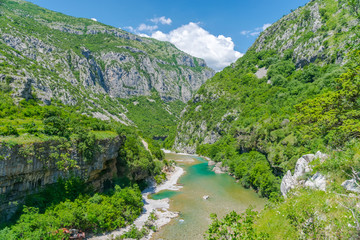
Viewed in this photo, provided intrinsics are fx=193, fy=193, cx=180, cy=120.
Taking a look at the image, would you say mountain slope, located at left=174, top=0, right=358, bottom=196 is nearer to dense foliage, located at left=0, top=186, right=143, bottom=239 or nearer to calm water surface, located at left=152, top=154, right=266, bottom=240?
calm water surface, located at left=152, top=154, right=266, bottom=240

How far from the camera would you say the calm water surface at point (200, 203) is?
22.1m

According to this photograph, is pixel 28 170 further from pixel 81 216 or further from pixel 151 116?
pixel 151 116

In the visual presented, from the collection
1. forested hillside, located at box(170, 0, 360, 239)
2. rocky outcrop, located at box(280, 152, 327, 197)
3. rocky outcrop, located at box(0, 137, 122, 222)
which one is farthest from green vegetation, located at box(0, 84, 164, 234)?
rocky outcrop, located at box(280, 152, 327, 197)

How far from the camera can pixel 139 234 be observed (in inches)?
803

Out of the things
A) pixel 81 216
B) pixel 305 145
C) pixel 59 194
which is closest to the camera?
pixel 81 216

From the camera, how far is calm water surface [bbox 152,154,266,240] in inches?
870

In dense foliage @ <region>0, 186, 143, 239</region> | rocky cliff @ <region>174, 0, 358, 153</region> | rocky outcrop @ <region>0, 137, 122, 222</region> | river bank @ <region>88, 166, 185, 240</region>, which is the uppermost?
rocky cliff @ <region>174, 0, 358, 153</region>

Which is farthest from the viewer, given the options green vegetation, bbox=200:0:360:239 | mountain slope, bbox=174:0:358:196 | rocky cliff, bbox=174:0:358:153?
rocky cliff, bbox=174:0:358:153

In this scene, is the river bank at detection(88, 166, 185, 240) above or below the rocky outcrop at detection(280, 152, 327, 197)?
below

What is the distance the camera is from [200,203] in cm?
3086

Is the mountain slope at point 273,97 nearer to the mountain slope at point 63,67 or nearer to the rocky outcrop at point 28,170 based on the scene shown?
the rocky outcrop at point 28,170

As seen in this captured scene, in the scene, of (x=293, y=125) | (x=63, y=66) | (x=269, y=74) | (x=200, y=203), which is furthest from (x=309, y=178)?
(x=63, y=66)

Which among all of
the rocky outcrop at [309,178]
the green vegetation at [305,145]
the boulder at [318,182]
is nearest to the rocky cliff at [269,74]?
the green vegetation at [305,145]

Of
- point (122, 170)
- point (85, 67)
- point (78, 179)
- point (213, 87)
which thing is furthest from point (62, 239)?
point (85, 67)
